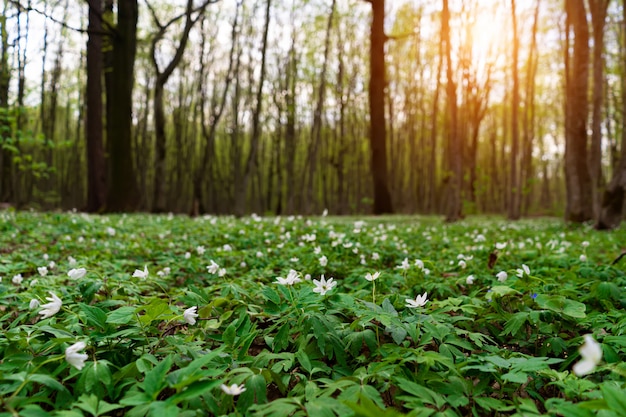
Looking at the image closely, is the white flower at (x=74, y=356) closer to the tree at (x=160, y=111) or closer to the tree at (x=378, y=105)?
the tree at (x=160, y=111)

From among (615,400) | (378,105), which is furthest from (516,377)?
(378,105)

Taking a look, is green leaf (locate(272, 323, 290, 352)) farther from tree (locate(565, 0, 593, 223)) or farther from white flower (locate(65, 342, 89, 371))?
tree (locate(565, 0, 593, 223))

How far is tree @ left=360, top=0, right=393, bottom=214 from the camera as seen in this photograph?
13.8 meters

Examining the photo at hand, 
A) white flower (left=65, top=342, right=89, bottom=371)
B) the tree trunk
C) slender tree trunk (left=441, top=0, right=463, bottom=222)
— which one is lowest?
white flower (left=65, top=342, right=89, bottom=371)

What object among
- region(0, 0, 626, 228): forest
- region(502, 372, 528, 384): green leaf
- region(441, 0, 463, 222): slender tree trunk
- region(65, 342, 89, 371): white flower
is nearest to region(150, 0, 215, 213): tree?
region(0, 0, 626, 228): forest

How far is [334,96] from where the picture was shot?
26094 mm

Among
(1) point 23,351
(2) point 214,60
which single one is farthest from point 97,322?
(2) point 214,60

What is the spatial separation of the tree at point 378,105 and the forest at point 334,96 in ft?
0.15

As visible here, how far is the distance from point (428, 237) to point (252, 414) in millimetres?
5137

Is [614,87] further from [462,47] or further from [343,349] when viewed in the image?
[343,349]

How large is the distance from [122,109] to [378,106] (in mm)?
8180

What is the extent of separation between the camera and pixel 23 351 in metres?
1.57

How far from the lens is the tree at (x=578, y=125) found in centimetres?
946

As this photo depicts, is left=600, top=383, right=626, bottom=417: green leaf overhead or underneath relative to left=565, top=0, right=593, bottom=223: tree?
underneath
